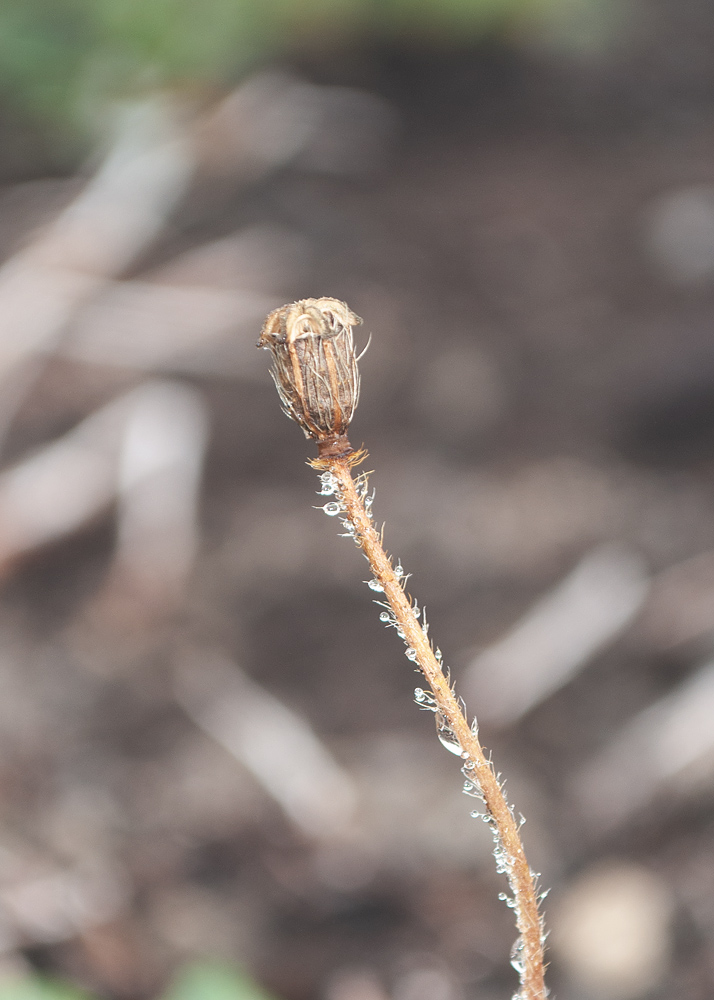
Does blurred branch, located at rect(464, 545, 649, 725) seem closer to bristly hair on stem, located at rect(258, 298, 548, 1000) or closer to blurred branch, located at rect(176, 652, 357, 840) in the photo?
blurred branch, located at rect(176, 652, 357, 840)

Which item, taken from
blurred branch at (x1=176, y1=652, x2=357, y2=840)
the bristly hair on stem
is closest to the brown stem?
the bristly hair on stem

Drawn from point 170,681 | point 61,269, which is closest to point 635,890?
point 170,681

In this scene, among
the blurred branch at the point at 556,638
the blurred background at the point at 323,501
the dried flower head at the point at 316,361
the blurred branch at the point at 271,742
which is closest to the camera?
the dried flower head at the point at 316,361

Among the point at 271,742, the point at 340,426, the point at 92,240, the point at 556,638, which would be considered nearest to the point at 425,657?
the point at 340,426

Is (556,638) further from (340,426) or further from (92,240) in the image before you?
(92,240)

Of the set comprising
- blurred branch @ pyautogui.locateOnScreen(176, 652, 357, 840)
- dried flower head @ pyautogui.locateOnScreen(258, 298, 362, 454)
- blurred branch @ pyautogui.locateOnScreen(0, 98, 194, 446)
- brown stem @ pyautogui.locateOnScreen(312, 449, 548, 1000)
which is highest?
blurred branch @ pyautogui.locateOnScreen(0, 98, 194, 446)

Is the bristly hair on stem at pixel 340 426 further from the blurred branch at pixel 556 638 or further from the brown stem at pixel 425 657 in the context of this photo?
the blurred branch at pixel 556 638

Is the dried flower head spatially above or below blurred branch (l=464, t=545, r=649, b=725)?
below

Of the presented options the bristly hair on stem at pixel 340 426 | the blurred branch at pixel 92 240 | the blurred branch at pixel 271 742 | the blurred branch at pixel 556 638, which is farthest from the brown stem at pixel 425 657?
the blurred branch at pixel 92 240
